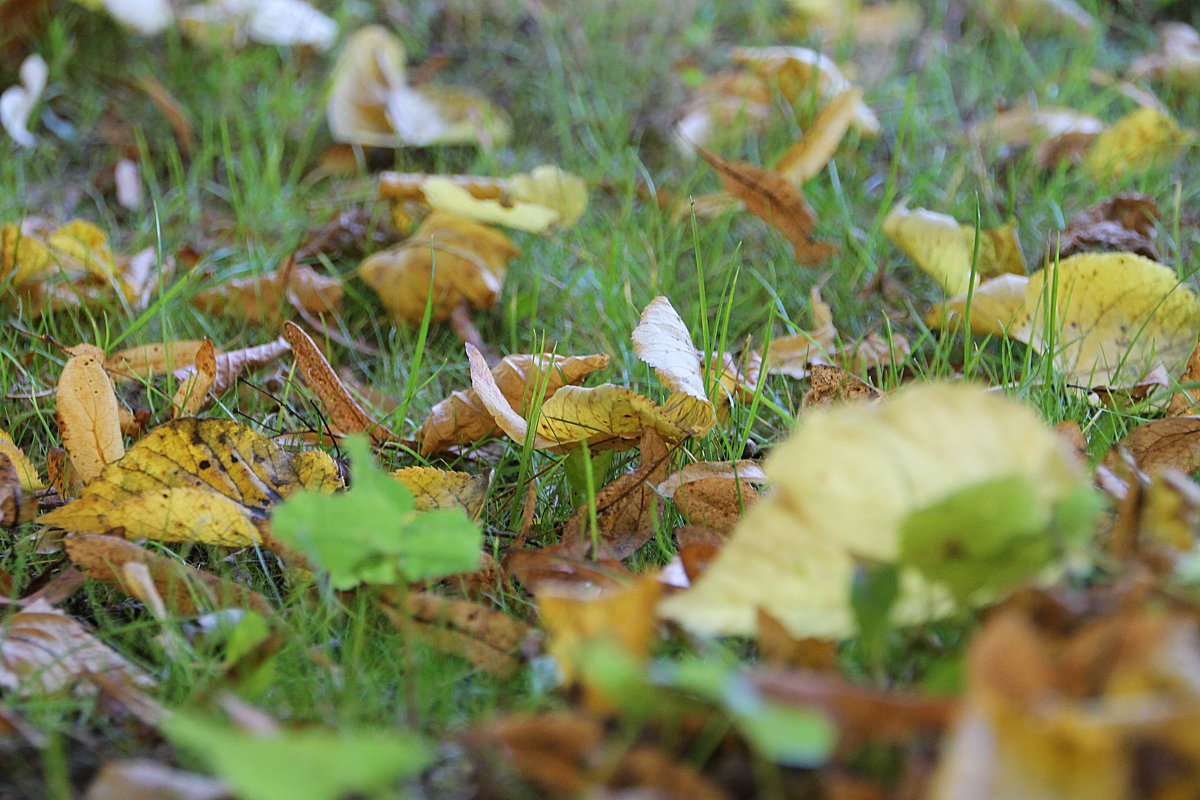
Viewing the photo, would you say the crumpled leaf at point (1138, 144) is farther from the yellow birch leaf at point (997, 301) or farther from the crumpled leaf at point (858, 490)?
the crumpled leaf at point (858, 490)

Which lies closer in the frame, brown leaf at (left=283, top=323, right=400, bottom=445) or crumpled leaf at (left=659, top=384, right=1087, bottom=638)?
crumpled leaf at (left=659, top=384, right=1087, bottom=638)

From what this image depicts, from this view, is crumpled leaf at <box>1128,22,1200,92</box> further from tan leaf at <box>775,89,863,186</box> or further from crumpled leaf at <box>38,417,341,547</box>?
crumpled leaf at <box>38,417,341,547</box>

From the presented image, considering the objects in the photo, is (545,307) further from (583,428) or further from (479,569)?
(479,569)

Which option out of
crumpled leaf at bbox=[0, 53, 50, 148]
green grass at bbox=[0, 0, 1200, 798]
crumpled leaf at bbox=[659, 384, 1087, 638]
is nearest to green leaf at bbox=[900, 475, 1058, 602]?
crumpled leaf at bbox=[659, 384, 1087, 638]

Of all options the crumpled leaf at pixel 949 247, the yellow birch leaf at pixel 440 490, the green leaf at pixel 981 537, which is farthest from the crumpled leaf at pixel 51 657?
the crumpled leaf at pixel 949 247

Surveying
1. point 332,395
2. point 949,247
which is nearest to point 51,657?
point 332,395
